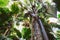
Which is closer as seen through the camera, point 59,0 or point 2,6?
point 2,6

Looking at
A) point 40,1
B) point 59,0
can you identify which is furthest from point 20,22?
point 59,0

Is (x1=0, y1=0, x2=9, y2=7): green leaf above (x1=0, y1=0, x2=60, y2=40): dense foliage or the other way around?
above

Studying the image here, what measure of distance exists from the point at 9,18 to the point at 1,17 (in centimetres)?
4

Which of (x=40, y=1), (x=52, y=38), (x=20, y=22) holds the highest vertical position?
(x=40, y=1)

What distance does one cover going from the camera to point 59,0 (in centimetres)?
102

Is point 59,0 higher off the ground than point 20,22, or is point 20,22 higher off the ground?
point 59,0

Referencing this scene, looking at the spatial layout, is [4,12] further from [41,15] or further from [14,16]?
[41,15]

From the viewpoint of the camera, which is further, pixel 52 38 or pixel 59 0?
pixel 59 0

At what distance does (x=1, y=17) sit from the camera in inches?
34.1

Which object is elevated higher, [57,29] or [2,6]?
[2,6]

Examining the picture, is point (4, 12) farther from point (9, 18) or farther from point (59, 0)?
point (59, 0)

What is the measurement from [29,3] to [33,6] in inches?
2.4

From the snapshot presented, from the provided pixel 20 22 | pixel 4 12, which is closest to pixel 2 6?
pixel 4 12

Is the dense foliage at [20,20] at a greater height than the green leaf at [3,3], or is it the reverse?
the green leaf at [3,3]
